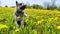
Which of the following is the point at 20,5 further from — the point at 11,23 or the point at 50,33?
the point at 50,33

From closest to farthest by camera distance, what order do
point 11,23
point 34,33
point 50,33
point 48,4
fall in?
point 34,33 < point 50,33 < point 11,23 < point 48,4

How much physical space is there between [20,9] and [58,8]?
482 inches

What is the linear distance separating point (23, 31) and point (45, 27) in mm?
1208

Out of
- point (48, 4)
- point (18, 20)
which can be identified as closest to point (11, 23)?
point (18, 20)

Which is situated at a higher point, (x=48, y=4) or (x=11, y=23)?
(x=11, y=23)

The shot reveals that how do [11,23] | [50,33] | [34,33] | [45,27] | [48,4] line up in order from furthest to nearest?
1. [48,4]
2. [11,23]
3. [45,27]
4. [50,33]
5. [34,33]

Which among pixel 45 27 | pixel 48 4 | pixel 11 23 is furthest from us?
pixel 48 4

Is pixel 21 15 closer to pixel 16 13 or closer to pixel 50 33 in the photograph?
pixel 16 13

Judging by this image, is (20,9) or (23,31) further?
(20,9)

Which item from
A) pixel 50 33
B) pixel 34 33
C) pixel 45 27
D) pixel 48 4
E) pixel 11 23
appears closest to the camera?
pixel 34 33

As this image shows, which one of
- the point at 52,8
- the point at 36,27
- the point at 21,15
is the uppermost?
the point at 21,15

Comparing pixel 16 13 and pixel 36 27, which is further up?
pixel 16 13

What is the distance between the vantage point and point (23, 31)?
6.11 m

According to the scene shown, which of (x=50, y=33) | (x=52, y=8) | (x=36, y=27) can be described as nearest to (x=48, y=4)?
(x=52, y=8)
